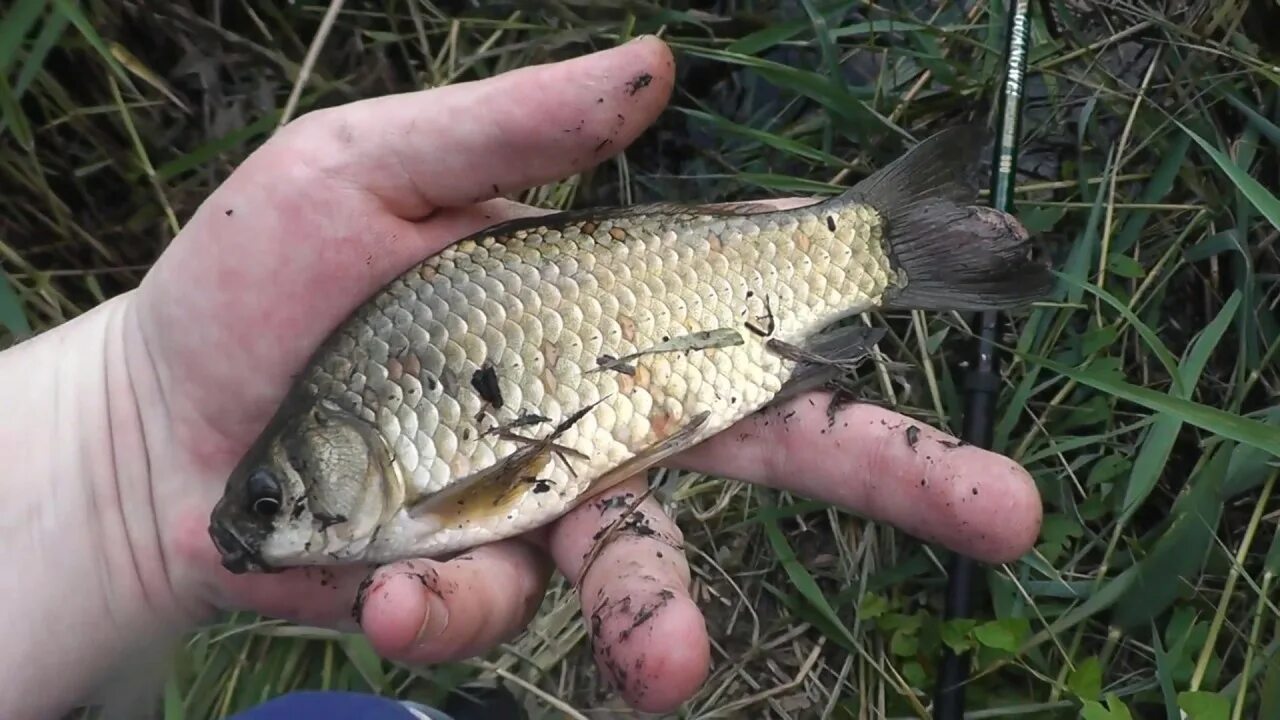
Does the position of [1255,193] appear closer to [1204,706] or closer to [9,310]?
[1204,706]

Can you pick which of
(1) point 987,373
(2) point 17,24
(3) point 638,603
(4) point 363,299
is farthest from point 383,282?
(1) point 987,373

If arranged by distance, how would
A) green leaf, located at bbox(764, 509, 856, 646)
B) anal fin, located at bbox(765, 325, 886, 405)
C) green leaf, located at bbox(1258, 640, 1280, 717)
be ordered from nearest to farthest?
1. green leaf, located at bbox(1258, 640, 1280, 717)
2. anal fin, located at bbox(765, 325, 886, 405)
3. green leaf, located at bbox(764, 509, 856, 646)

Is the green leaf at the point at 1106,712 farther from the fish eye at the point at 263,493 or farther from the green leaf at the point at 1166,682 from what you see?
the fish eye at the point at 263,493

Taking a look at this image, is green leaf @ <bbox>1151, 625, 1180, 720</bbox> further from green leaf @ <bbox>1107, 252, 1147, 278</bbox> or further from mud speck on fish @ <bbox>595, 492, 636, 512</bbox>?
mud speck on fish @ <bbox>595, 492, 636, 512</bbox>

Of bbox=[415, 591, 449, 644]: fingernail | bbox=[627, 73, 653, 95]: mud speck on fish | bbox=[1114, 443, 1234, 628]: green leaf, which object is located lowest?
bbox=[1114, 443, 1234, 628]: green leaf

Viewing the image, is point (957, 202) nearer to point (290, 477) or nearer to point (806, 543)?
point (806, 543)

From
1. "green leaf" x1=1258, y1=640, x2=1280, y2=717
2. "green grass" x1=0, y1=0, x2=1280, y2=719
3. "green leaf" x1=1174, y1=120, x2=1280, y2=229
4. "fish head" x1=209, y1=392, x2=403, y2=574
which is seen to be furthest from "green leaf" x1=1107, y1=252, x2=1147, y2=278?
"fish head" x1=209, y1=392, x2=403, y2=574

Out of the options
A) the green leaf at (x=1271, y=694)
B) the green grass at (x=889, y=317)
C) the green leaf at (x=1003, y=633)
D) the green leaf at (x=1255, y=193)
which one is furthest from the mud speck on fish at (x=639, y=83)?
the green leaf at (x=1271, y=694)
